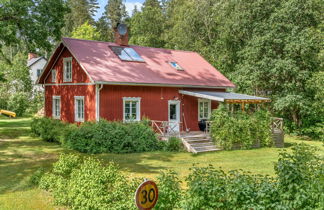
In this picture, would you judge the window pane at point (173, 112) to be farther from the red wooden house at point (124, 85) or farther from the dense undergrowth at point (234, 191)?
the dense undergrowth at point (234, 191)

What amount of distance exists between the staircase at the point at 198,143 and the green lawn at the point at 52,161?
601 millimetres

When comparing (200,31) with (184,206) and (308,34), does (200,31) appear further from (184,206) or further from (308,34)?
(184,206)

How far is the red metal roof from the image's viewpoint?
16.9 m

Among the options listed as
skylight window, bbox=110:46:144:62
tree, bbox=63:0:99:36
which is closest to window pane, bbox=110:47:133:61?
skylight window, bbox=110:46:144:62

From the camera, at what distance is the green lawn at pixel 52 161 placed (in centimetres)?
805

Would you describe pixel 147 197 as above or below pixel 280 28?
below

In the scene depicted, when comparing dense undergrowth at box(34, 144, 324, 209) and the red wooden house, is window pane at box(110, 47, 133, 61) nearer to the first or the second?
the red wooden house

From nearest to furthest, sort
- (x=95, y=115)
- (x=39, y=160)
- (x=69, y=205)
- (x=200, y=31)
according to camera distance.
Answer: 1. (x=69, y=205)
2. (x=39, y=160)
3. (x=95, y=115)
4. (x=200, y=31)

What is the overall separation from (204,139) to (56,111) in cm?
1041

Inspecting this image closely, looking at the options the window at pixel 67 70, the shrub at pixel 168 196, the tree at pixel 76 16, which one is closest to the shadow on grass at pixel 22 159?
the window at pixel 67 70

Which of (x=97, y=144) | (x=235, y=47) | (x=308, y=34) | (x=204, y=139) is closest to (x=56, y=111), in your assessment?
(x=97, y=144)

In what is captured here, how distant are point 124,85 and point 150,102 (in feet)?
6.10

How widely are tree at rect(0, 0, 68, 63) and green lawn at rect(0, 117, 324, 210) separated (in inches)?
219

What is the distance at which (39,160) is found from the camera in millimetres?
12656
